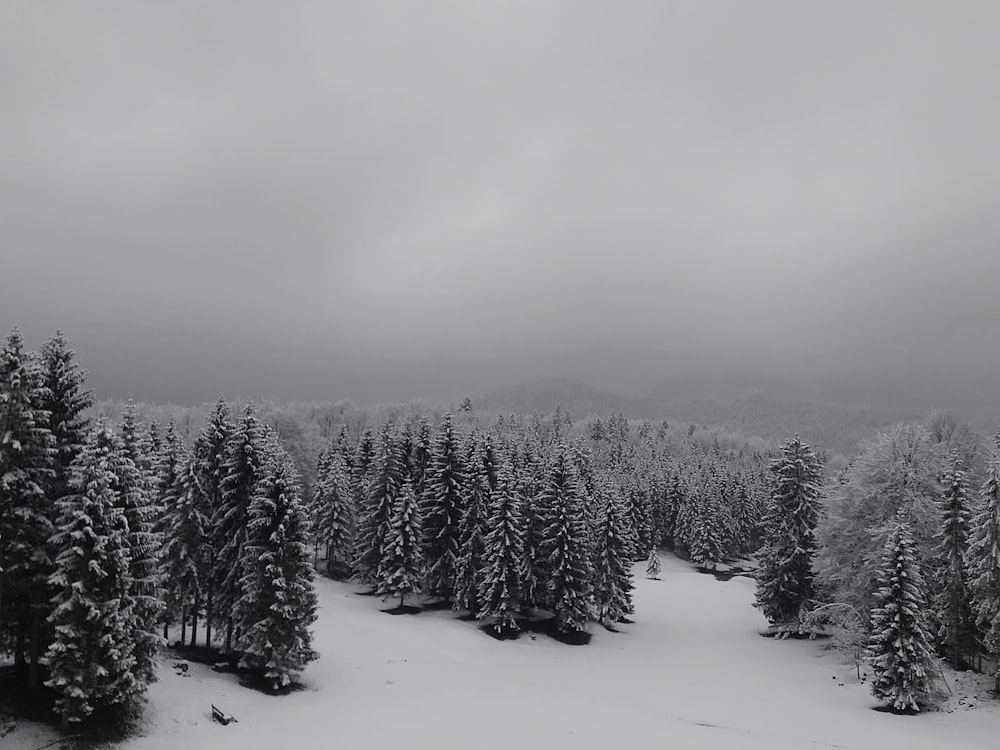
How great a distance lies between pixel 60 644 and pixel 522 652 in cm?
2736

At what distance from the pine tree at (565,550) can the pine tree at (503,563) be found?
2189 millimetres

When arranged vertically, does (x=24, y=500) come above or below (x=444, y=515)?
above

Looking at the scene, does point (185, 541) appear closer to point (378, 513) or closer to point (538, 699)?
point (378, 513)

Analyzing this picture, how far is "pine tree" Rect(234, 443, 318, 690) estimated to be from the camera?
1152 inches

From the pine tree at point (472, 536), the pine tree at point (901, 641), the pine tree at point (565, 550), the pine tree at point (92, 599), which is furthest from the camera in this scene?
the pine tree at point (472, 536)

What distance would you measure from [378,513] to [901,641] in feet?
119

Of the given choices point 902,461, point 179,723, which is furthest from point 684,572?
point 179,723

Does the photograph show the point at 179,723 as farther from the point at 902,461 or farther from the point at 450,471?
the point at 902,461

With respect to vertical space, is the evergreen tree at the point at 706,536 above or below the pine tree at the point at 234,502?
below

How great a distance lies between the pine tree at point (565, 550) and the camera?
145ft

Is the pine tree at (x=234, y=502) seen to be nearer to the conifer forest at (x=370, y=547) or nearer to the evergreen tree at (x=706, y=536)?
the conifer forest at (x=370, y=547)

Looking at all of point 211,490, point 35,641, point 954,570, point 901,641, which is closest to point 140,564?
point 35,641

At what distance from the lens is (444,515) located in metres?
47.5

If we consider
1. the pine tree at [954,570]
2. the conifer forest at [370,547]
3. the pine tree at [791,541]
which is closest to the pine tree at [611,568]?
the conifer forest at [370,547]
